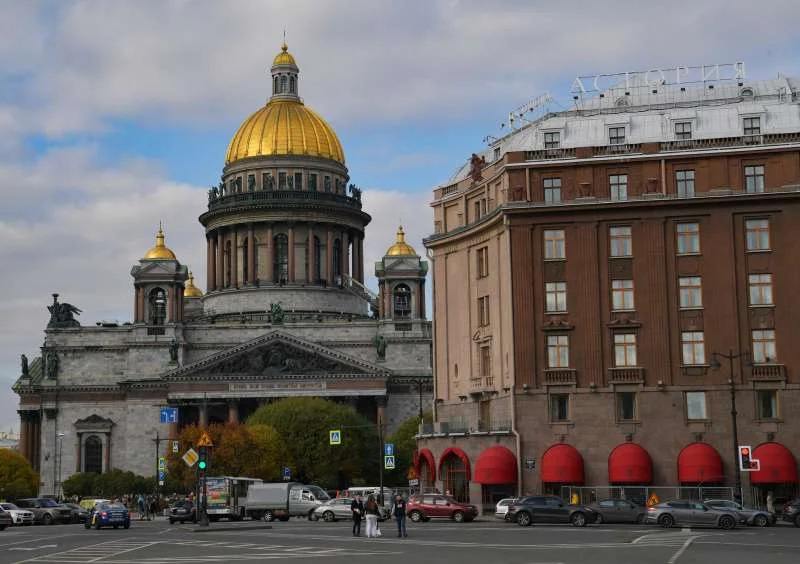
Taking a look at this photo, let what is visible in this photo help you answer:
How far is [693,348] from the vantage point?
69812 millimetres

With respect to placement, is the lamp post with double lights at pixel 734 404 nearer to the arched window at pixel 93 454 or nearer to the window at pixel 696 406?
the window at pixel 696 406

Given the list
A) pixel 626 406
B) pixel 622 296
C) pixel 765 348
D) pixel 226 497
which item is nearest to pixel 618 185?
pixel 622 296

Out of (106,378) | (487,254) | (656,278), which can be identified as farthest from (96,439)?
(656,278)

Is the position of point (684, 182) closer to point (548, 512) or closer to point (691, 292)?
point (691, 292)

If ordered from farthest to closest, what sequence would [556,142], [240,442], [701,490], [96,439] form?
[96,439]
[240,442]
[556,142]
[701,490]

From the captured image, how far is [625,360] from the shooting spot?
7050cm

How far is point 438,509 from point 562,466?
21.6 feet

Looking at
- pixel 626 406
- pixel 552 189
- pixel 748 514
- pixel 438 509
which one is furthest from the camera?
pixel 552 189

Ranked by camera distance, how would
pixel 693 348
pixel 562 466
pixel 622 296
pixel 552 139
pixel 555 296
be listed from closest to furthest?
pixel 562 466 < pixel 693 348 < pixel 622 296 < pixel 555 296 < pixel 552 139

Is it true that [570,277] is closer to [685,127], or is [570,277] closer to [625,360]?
[625,360]

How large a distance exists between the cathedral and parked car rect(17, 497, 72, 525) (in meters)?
53.4

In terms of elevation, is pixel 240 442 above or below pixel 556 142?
below

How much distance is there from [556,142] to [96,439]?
81.7 meters

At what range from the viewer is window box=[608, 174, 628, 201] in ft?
238
